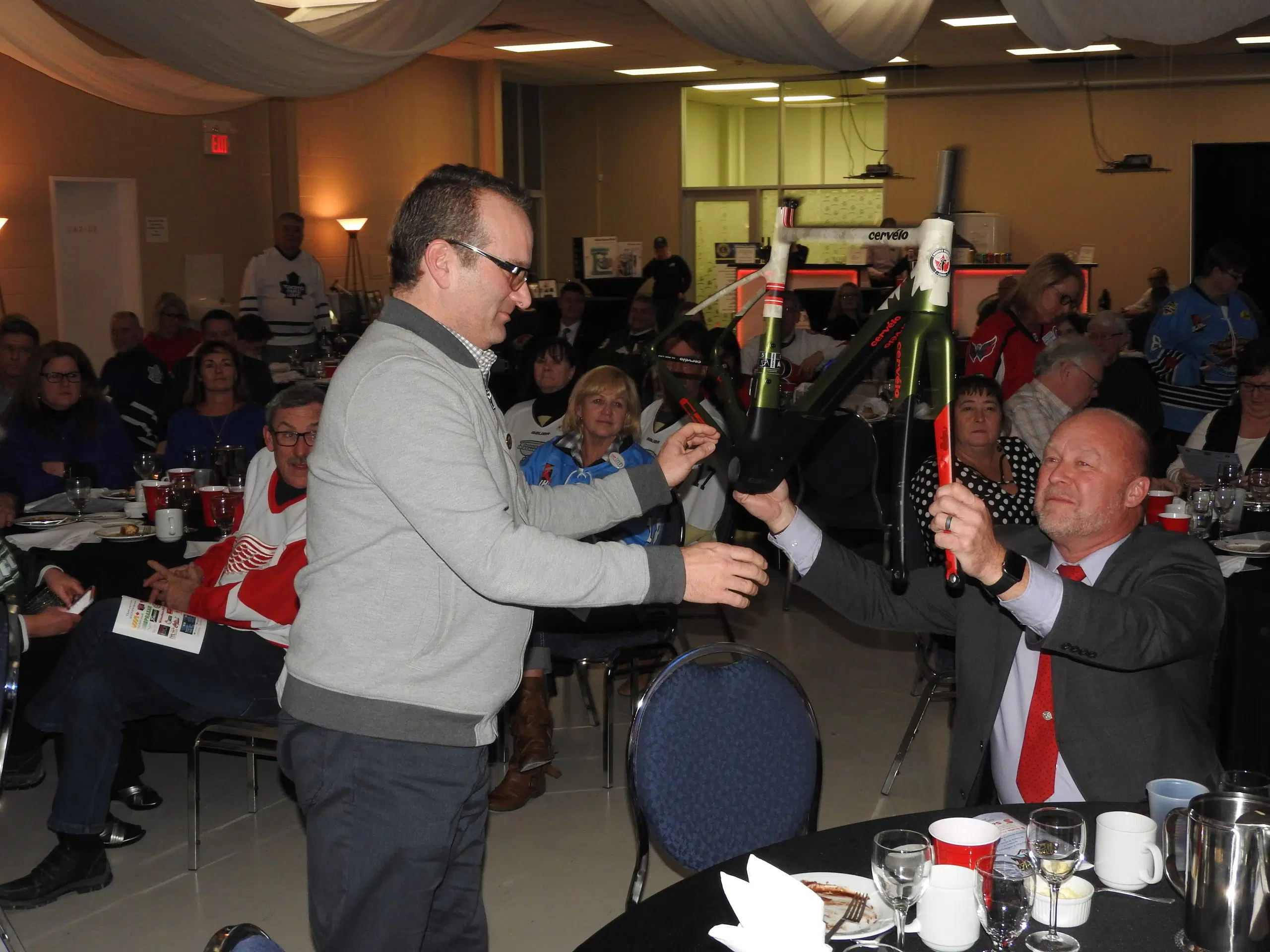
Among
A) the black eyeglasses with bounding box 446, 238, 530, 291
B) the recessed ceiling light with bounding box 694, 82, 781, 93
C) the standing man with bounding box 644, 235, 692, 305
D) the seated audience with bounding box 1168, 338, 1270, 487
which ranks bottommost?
the seated audience with bounding box 1168, 338, 1270, 487

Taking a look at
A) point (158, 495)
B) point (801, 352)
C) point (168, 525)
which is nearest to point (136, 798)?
point (168, 525)

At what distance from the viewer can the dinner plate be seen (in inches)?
62.1

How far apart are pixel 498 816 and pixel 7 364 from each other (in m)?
3.65

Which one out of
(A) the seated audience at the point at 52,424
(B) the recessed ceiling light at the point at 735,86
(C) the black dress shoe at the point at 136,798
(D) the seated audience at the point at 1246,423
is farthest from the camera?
(B) the recessed ceiling light at the point at 735,86

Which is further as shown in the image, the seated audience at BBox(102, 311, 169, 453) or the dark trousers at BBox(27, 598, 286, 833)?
the seated audience at BBox(102, 311, 169, 453)

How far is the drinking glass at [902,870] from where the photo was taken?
1522 mm

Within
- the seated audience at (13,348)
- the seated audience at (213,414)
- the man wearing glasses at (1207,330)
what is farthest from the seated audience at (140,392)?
the man wearing glasses at (1207,330)

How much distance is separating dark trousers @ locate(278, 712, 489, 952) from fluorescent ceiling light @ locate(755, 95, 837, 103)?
16551 mm

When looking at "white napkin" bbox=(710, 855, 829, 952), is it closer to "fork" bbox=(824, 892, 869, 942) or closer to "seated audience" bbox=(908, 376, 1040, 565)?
"fork" bbox=(824, 892, 869, 942)

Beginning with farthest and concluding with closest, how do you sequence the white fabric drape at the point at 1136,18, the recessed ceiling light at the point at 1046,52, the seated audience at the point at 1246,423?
the recessed ceiling light at the point at 1046,52 → the white fabric drape at the point at 1136,18 → the seated audience at the point at 1246,423

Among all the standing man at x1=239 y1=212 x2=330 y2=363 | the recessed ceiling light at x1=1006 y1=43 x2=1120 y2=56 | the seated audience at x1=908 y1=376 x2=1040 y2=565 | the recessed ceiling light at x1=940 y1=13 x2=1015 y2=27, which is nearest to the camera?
the seated audience at x1=908 y1=376 x2=1040 y2=565

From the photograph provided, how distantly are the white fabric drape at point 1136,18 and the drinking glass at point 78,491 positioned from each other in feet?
13.4

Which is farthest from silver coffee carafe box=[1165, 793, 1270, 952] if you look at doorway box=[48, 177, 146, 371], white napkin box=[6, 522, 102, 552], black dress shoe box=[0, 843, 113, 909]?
doorway box=[48, 177, 146, 371]

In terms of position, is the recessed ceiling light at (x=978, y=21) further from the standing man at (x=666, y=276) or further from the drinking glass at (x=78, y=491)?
the drinking glass at (x=78, y=491)
